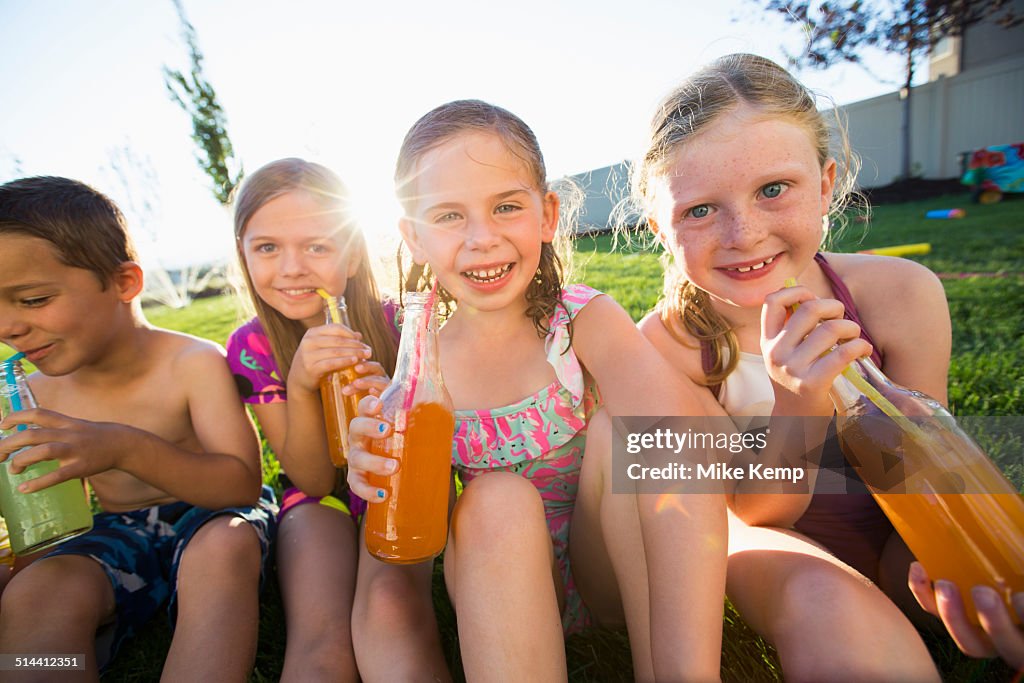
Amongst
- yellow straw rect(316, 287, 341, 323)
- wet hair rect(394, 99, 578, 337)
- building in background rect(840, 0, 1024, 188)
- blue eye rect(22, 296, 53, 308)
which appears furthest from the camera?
building in background rect(840, 0, 1024, 188)

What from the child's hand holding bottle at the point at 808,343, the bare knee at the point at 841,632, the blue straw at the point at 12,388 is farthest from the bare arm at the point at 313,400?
the bare knee at the point at 841,632

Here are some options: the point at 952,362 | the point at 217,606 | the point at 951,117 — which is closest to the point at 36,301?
the point at 217,606

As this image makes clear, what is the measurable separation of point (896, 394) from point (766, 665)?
0.85m

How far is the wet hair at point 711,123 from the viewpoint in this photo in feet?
5.87

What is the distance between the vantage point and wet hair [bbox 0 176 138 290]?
2025 mm

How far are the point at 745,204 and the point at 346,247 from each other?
4.86 feet

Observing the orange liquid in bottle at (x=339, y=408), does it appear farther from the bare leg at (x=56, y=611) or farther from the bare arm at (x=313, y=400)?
the bare leg at (x=56, y=611)

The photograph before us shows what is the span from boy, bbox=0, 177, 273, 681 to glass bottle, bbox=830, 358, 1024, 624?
70.2 inches

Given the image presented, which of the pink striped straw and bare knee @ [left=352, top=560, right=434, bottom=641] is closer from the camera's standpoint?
the pink striped straw

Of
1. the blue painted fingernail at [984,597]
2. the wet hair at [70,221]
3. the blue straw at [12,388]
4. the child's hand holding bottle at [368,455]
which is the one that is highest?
the wet hair at [70,221]

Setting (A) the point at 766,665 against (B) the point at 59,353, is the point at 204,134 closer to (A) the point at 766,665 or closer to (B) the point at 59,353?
(B) the point at 59,353

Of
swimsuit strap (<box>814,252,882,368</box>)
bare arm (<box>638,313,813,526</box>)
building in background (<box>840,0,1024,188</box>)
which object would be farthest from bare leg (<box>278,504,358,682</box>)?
building in background (<box>840,0,1024,188</box>)

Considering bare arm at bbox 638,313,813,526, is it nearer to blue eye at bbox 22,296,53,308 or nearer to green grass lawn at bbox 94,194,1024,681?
green grass lawn at bbox 94,194,1024,681

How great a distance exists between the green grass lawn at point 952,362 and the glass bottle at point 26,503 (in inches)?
21.1
